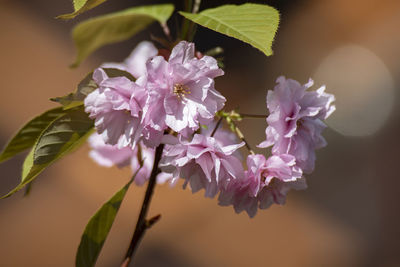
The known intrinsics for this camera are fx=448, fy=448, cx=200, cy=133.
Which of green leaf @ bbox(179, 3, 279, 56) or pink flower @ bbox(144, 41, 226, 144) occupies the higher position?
green leaf @ bbox(179, 3, 279, 56)

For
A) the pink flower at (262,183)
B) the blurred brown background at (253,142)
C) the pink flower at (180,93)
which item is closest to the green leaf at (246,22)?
the pink flower at (180,93)

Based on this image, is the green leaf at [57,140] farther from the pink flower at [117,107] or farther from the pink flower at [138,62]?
the pink flower at [138,62]

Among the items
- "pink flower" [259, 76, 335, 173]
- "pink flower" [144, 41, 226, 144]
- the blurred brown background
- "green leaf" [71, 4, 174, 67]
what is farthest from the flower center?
the blurred brown background

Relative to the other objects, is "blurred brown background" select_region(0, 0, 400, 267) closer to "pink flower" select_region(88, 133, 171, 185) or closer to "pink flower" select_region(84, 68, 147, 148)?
"pink flower" select_region(88, 133, 171, 185)

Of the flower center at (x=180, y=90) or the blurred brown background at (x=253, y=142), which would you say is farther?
the blurred brown background at (x=253, y=142)

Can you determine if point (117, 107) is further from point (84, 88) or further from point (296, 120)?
point (296, 120)

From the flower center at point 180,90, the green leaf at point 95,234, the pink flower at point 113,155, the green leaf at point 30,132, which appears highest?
the flower center at point 180,90

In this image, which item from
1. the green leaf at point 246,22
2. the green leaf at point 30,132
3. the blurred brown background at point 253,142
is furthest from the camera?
the blurred brown background at point 253,142

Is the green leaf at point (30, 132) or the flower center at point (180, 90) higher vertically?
the flower center at point (180, 90)
